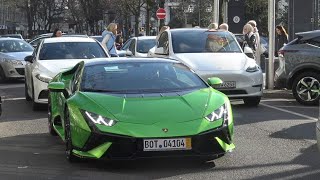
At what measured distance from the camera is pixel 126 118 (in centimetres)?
627

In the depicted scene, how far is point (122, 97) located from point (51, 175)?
1.17m

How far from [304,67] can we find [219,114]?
6088 millimetres

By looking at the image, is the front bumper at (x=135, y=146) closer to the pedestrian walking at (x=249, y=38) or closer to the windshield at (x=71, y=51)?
the windshield at (x=71, y=51)

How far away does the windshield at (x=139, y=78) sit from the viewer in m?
7.11

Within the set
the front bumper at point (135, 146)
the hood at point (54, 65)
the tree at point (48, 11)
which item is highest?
the tree at point (48, 11)

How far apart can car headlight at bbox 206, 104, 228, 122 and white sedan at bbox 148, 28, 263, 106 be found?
4867mm

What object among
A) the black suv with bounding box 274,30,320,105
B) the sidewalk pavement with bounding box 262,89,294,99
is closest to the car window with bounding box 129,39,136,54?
the sidewalk pavement with bounding box 262,89,294,99

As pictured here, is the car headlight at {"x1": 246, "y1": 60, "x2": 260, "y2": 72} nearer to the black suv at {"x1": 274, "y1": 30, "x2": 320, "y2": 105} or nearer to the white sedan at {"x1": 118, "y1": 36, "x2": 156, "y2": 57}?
the black suv at {"x1": 274, "y1": 30, "x2": 320, "y2": 105}

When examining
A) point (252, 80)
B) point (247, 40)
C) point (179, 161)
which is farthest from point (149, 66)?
point (247, 40)

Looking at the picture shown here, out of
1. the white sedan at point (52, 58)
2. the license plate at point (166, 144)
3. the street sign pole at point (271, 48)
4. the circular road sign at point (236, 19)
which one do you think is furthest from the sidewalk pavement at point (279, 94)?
the circular road sign at point (236, 19)

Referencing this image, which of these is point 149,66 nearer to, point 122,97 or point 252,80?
point 122,97

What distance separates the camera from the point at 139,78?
735cm

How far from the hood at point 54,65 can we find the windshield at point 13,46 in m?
8.29

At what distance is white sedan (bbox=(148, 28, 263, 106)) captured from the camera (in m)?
11.7
